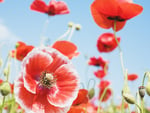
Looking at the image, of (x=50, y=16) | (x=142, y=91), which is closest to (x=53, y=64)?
(x=142, y=91)

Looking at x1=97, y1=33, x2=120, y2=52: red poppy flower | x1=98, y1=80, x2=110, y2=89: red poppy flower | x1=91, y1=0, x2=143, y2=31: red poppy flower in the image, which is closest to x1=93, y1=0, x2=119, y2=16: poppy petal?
x1=91, y1=0, x2=143, y2=31: red poppy flower

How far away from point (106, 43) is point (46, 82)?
5.01ft

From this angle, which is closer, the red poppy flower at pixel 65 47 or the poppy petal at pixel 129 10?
the red poppy flower at pixel 65 47

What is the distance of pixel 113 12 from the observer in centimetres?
111

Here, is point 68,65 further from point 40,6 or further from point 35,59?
point 40,6

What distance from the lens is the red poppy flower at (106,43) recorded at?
7.13 feet

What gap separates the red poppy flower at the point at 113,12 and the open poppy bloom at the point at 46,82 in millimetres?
333

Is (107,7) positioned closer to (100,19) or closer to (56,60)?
(100,19)

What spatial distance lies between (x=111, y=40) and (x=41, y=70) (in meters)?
1.52

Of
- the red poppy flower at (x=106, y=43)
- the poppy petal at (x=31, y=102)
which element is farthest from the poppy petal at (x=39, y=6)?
the poppy petal at (x=31, y=102)

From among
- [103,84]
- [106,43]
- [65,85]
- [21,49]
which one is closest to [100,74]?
[103,84]

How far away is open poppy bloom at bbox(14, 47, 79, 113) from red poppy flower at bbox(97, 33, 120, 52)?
4.27ft

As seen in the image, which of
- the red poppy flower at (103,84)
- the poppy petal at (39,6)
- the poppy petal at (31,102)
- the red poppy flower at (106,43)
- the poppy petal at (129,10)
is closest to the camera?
the poppy petal at (31,102)

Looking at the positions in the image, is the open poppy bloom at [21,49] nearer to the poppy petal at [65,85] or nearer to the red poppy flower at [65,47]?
the red poppy flower at [65,47]
